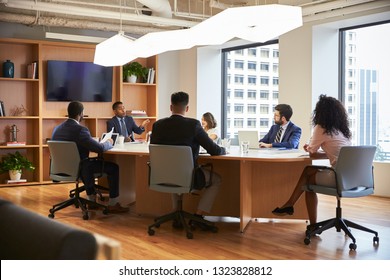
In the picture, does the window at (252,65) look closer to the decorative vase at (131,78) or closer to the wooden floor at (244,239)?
the decorative vase at (131,78)

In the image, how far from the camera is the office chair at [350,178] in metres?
4.42

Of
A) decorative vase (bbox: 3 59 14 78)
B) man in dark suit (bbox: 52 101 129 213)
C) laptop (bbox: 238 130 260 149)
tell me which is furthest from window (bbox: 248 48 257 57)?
man in dark suit (bbox: 52 101 129 213)

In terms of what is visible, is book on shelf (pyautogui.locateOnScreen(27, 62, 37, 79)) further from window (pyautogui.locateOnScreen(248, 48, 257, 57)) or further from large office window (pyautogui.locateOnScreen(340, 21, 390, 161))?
large office window (pyautogui.locateOnScreen(340, 21, 390, 161))

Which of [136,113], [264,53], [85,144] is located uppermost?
[264,53]

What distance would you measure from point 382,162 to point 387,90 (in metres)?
1.11

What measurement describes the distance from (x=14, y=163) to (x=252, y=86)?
15.5 ft

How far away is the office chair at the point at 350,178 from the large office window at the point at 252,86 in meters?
5.20

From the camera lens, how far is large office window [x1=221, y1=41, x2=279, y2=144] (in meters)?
9.84

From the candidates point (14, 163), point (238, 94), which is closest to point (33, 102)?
point (14, 163)

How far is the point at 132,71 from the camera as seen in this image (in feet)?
31.8

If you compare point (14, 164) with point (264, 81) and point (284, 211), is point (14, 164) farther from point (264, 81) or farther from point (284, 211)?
point (284, 211)

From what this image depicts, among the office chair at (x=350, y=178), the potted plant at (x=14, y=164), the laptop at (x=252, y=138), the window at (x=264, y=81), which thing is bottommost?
the potted plant at (x=14, y=164)

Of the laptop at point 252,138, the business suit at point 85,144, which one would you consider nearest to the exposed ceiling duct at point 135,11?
the business suit at point 85,144

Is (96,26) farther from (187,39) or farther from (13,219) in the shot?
(13,219)
